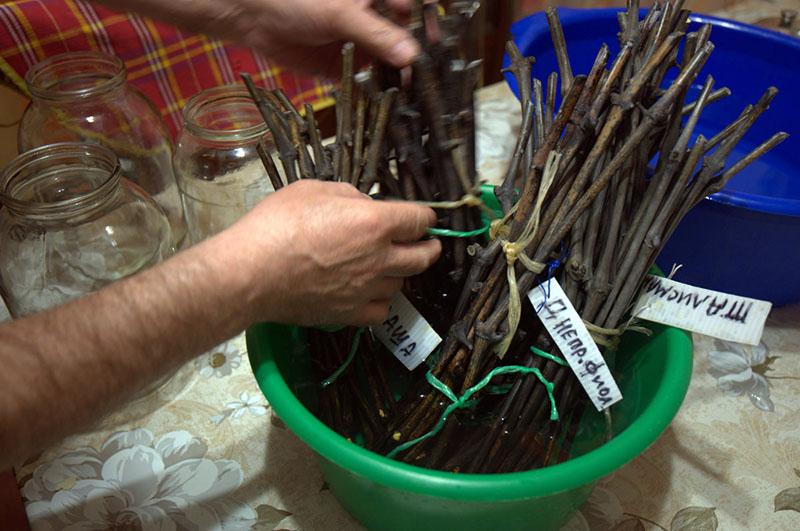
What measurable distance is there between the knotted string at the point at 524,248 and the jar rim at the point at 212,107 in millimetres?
323

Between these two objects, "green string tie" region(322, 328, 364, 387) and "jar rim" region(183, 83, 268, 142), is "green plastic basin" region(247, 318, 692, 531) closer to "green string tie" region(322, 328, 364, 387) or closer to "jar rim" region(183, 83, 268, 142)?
"green string tie" region(322, 328, 364, 387)

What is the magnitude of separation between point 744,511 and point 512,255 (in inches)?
13.0

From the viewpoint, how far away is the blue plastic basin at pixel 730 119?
69 centimetres

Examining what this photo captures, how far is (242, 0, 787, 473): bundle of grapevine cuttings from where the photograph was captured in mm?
522

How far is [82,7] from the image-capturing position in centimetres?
95

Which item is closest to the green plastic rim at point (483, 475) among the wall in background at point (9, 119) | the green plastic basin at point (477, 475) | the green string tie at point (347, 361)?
the green plastic basin at point (477, 475)

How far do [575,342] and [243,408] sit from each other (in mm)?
356

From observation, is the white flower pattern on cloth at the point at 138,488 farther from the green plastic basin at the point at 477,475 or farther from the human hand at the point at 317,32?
the human hand at the point at 317,32

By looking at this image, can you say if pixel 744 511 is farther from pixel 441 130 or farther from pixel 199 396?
pixel 199 396

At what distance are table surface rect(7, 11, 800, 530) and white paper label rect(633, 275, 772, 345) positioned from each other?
17 centimetres

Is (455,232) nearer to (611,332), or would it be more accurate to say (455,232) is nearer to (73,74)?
(611,332)

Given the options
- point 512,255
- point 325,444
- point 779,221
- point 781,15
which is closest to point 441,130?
point 512,255

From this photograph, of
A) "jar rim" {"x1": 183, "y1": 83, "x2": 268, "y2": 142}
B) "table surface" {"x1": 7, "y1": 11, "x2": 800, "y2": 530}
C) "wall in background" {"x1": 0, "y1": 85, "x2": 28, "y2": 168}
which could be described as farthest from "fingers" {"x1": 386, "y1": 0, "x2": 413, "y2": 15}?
"wall in background" {"x1": 0, "y1": 85, "x2": 28, "y2": 168}

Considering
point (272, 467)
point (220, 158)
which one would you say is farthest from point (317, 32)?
point (272, 467)
